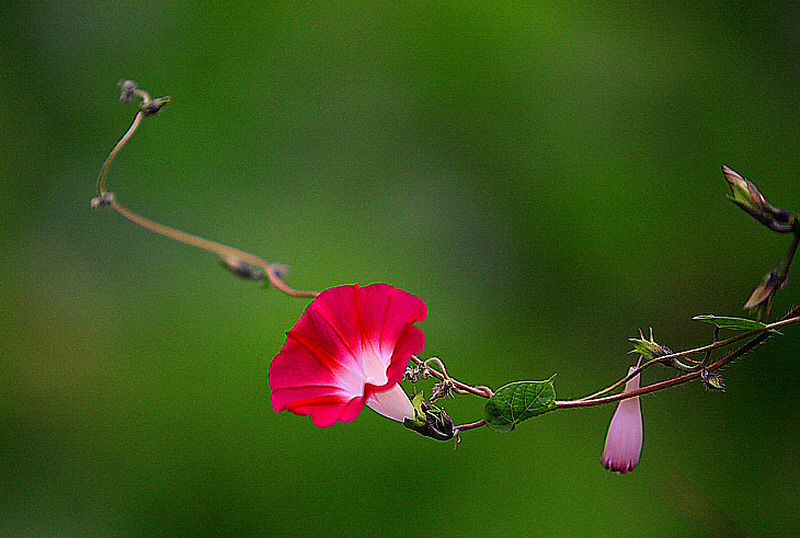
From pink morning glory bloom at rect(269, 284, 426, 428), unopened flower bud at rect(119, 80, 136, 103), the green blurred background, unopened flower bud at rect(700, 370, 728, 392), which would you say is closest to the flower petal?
pink morning glory bloom at rect(269, 284, 426, 428)

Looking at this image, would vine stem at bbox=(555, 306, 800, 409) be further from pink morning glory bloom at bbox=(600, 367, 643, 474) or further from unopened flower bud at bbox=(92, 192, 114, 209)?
unopened flower bud at bbox=(92, 192, 114, 209)

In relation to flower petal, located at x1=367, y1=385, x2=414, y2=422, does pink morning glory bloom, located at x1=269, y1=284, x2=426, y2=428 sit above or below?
above

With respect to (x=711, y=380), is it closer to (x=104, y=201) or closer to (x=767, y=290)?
(x=767, y=290)

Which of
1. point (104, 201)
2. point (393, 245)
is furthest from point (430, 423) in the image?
point (393, 245)

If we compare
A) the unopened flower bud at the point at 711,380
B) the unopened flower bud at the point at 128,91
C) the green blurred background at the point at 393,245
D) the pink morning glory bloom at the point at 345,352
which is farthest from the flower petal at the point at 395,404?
the green blurred background at the point at 393,245

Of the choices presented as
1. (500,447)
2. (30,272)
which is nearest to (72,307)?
(30,272)
